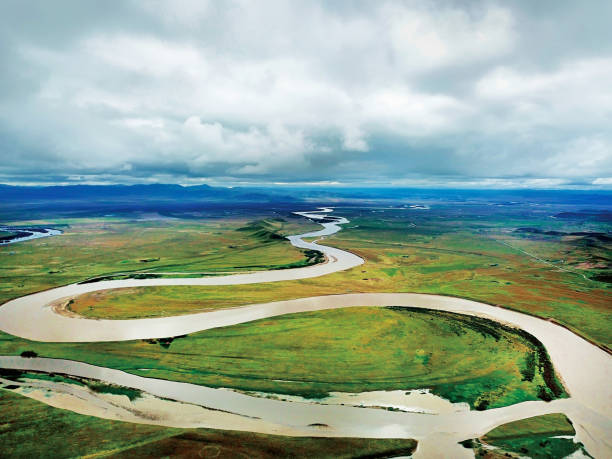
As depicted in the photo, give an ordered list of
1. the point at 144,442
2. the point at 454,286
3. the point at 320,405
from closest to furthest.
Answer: the point at 144,442 < the point at 320,405 < the point at 454,286

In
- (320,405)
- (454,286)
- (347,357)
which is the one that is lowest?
(320,405)

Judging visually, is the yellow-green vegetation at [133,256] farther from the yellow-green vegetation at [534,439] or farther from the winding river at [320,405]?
the yellow-green vegetation at [534,439]

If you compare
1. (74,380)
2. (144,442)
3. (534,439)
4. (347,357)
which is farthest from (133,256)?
Result: (534,439)

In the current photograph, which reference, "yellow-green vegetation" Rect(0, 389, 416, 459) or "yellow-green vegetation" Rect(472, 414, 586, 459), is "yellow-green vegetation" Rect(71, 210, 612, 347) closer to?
"yellow-green vegetation" Rect(472, 414, 586, 459)

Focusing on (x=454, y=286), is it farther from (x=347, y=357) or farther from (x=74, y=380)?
(x=74, y=380)

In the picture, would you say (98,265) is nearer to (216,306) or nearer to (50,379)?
(216,306)

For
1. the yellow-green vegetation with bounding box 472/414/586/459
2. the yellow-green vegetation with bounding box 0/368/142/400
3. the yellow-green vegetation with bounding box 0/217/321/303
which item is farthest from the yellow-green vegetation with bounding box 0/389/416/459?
the yellow-green vegetation with bounding box 0/217/321/303

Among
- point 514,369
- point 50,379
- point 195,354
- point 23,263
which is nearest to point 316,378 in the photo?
point 195,354
